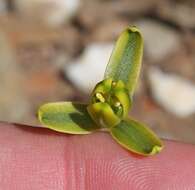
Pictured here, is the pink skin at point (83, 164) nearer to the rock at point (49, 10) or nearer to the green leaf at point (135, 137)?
the green leaf at point (135, 137)

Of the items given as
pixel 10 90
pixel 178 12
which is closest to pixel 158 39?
pixel 178 12

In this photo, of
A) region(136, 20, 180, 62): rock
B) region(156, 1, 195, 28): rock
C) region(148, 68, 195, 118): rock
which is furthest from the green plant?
region(156, 1, 195, 28): rock

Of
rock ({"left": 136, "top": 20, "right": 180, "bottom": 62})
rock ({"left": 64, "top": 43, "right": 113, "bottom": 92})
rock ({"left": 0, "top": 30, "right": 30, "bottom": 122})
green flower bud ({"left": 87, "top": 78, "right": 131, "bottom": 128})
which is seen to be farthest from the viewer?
rock ({"left": 136, "top": 20, "right": 180, "bottom": 62})

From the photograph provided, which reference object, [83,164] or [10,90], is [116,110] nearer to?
[83,164]

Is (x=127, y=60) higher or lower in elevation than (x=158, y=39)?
higher

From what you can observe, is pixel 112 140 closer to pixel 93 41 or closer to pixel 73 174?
pixel 73 174

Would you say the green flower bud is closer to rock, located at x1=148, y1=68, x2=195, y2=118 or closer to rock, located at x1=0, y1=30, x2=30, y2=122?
rock, located at x1=0, y1=30, x2=30, y2=122
